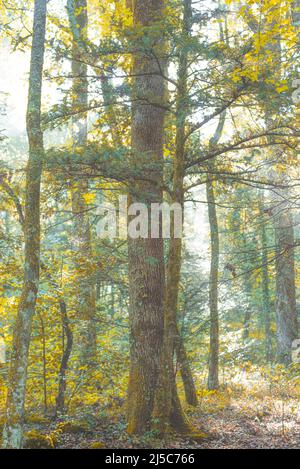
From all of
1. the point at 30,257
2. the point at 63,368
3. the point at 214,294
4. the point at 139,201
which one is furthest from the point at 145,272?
the point at 214,294

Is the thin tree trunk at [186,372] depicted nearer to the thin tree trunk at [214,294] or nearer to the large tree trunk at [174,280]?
the large tree trunk at [174,280]

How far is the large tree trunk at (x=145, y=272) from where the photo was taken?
26.1 feet

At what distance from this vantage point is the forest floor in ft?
25.3

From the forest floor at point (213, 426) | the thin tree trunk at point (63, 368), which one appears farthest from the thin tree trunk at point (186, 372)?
the thin tree trunk at point (63, 368)

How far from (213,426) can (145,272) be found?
319cm

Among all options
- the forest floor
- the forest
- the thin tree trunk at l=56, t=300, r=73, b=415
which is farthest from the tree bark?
the thin tree trunk at l=56, t=300, r=73, b=415

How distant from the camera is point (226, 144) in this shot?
824 cm

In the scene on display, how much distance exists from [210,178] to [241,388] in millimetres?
6570

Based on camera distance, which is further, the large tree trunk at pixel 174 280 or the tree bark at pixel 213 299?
the tree bark at pixel 213 299

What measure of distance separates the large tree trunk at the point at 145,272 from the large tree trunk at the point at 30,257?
1.53 meters

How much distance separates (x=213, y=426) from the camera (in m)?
8.97

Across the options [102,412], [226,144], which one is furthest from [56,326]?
[226,144]

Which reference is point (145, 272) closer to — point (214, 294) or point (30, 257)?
point (30, 257)

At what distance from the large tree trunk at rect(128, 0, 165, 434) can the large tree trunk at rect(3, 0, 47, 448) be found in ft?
5.03
